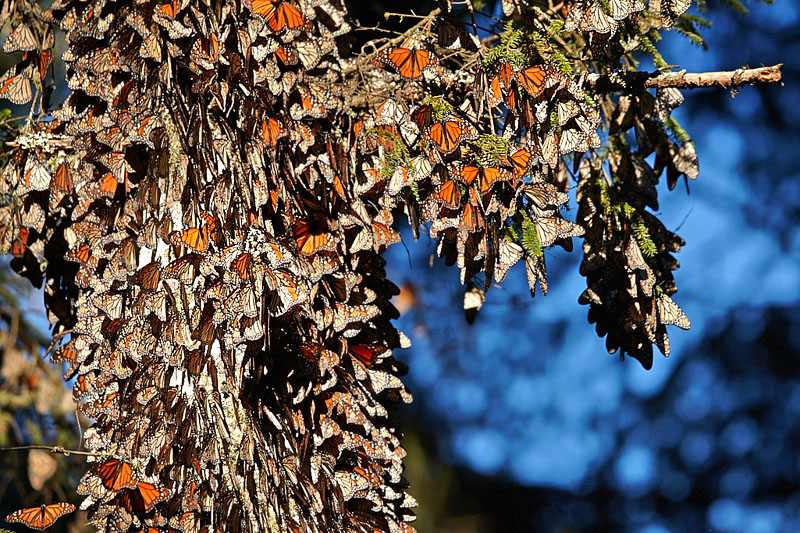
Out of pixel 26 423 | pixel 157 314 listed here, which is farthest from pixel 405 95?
pixel 26 423

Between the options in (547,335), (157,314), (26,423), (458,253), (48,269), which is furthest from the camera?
(547,335)

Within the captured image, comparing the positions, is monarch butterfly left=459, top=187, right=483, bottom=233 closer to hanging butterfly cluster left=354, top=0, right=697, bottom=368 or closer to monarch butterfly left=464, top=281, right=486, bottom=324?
hanging butterfly cluster left=354, top=0, right=697, bottom=368

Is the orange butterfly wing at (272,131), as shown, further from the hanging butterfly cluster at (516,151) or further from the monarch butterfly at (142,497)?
the monarch butterfly at (142,497)

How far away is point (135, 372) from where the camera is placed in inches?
45.1

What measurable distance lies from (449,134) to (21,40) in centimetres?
71

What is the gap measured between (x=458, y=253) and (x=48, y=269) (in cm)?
79

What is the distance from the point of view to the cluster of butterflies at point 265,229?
42.8 inches

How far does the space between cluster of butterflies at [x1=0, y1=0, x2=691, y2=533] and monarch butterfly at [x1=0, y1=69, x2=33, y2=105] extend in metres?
0.06

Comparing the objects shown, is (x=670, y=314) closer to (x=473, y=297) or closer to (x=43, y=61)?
(x=473, y=297)

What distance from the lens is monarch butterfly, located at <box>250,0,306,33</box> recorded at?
1.12 m

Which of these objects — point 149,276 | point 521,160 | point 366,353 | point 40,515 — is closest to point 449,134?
point 521,160

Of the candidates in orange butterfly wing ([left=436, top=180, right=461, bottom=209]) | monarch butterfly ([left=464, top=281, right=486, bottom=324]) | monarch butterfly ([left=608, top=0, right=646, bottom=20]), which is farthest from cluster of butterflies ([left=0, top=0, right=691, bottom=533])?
monarch butterfly ([left=464, top=281, right=486, bottom=324])

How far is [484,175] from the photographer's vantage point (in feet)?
3.66

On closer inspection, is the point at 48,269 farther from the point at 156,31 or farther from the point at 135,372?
Result: the point at 156,31
